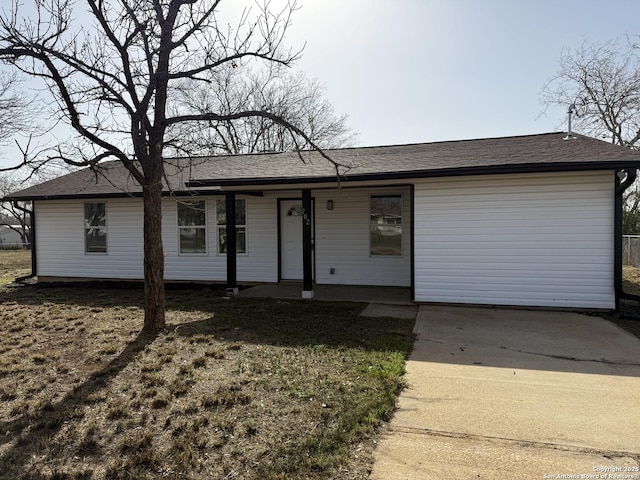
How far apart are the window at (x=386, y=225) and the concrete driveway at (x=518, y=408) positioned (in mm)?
4542

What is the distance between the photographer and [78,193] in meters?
11.8

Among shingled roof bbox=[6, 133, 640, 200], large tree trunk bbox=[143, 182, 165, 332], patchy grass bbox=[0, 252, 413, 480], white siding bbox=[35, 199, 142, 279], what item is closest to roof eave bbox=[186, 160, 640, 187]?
shingled roof bbox=[6, 133, 640, 200]

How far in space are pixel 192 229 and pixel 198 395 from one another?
8126mm

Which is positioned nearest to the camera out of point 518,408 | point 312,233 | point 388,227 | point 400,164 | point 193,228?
point 518,408

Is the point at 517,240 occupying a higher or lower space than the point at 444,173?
lower

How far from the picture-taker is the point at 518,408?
3646 millimetres

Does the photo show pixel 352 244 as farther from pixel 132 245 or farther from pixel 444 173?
pixel 132 245

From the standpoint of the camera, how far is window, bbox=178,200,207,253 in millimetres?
11531

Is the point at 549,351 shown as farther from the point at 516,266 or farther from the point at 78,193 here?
the point at 78,193

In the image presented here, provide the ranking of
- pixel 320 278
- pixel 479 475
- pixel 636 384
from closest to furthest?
pixel 479 475
pixel 636 384
pixel 320 278

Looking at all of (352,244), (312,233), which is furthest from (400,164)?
(312,233)

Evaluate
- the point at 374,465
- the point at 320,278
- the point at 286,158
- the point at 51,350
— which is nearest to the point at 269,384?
the point at 374,465

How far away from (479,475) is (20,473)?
9.50 ft

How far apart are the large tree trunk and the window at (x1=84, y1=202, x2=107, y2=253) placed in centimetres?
705
